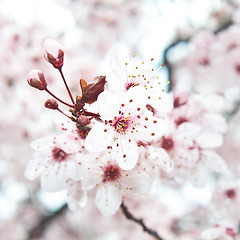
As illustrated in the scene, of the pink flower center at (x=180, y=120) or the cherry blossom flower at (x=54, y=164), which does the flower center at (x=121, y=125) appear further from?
the pink flower center at (x=180, y=120)

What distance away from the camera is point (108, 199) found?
154cm

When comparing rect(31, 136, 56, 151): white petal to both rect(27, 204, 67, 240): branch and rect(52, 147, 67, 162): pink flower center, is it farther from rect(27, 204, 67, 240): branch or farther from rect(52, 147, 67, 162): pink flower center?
rect(27, 204, 67, 240): branch

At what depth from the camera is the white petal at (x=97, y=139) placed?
1.29 metres

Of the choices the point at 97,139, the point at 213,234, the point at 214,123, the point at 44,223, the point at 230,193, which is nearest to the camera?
the point at 97,139

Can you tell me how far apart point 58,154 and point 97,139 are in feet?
1.40

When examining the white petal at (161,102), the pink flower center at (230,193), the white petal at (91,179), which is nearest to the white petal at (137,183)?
the white petal at (91,179)

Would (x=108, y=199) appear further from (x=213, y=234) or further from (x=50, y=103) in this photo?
(x=213, y=234)

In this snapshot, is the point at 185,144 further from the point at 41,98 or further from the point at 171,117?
the point at 41,98

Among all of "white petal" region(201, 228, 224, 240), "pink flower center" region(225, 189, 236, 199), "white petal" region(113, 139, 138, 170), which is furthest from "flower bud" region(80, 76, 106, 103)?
"pink flower center" region(225, 189, 236, 199)

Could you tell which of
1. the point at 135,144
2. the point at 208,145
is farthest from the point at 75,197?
the point at 208,145

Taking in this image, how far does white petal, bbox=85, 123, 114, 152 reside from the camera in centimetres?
129

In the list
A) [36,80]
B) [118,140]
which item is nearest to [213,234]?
[118,140]

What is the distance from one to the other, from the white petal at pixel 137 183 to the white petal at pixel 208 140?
506 millimetres

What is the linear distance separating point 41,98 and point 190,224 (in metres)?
2.63
